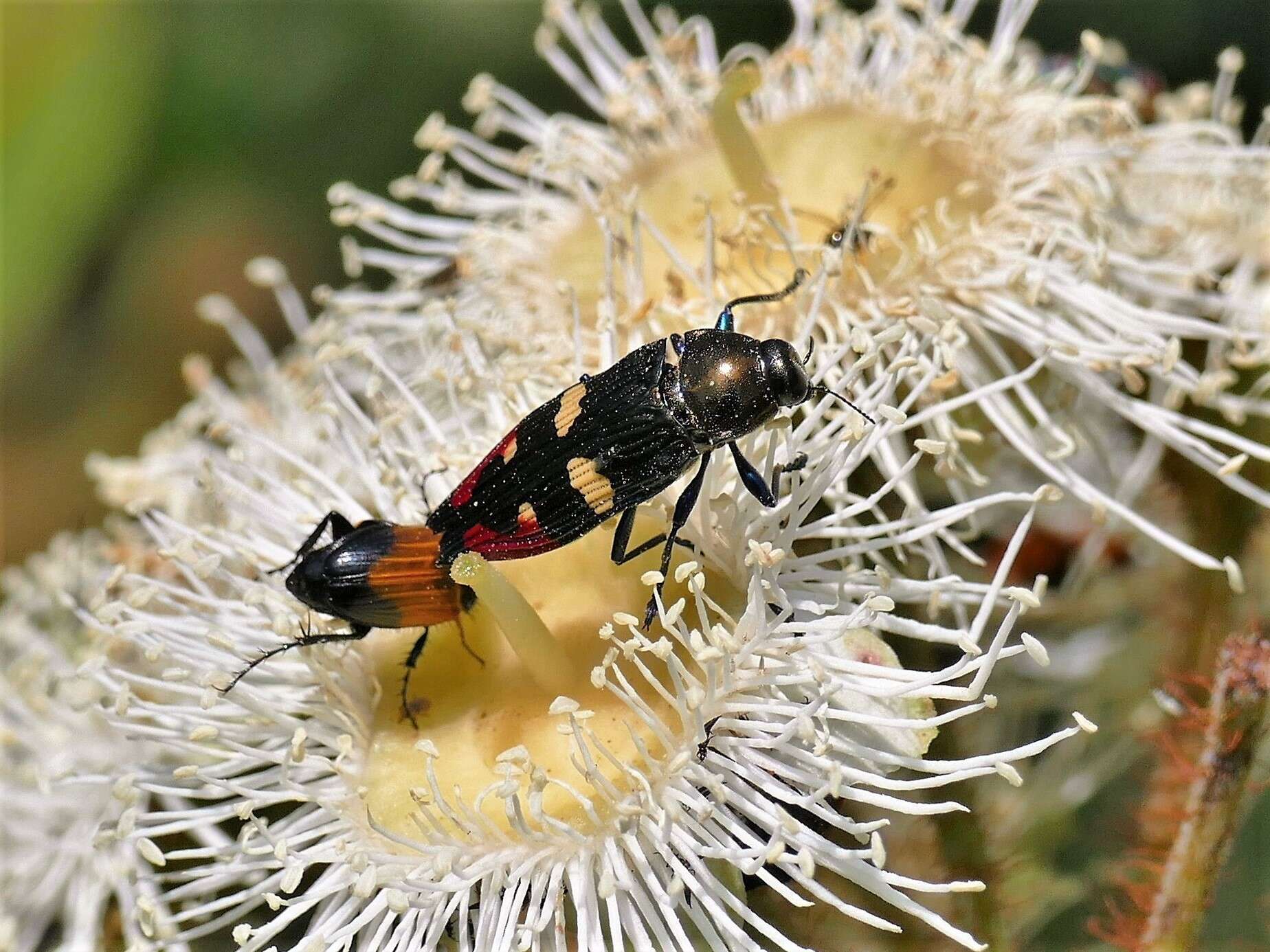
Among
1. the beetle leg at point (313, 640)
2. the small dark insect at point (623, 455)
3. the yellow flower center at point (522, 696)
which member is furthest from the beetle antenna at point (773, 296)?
the beetle leg at point (313, 640)

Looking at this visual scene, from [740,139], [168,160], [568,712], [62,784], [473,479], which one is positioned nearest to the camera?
[568,712]

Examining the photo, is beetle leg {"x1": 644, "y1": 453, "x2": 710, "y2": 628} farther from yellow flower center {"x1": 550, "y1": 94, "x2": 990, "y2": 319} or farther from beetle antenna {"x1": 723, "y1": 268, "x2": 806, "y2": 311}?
yellow flower center {"x1": 550, "y1": 94, "x2": 990, "y2": 319}

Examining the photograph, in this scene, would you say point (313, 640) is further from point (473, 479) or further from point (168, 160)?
point (168, 160)

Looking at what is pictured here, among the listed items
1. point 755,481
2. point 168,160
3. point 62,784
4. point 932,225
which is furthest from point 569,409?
point 168,160

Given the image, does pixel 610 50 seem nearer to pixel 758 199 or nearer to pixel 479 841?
pixel 758 199

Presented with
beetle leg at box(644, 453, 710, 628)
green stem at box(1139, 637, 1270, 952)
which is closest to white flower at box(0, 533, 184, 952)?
beetle leg at box(644, 453, 710, 628)

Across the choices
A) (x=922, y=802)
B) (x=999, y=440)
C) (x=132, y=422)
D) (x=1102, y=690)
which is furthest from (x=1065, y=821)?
(x=132, y=422)

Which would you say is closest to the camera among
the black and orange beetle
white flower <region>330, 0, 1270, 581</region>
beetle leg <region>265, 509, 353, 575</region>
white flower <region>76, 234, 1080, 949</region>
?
white flower <region>76, 234, 1080, 949</region>
